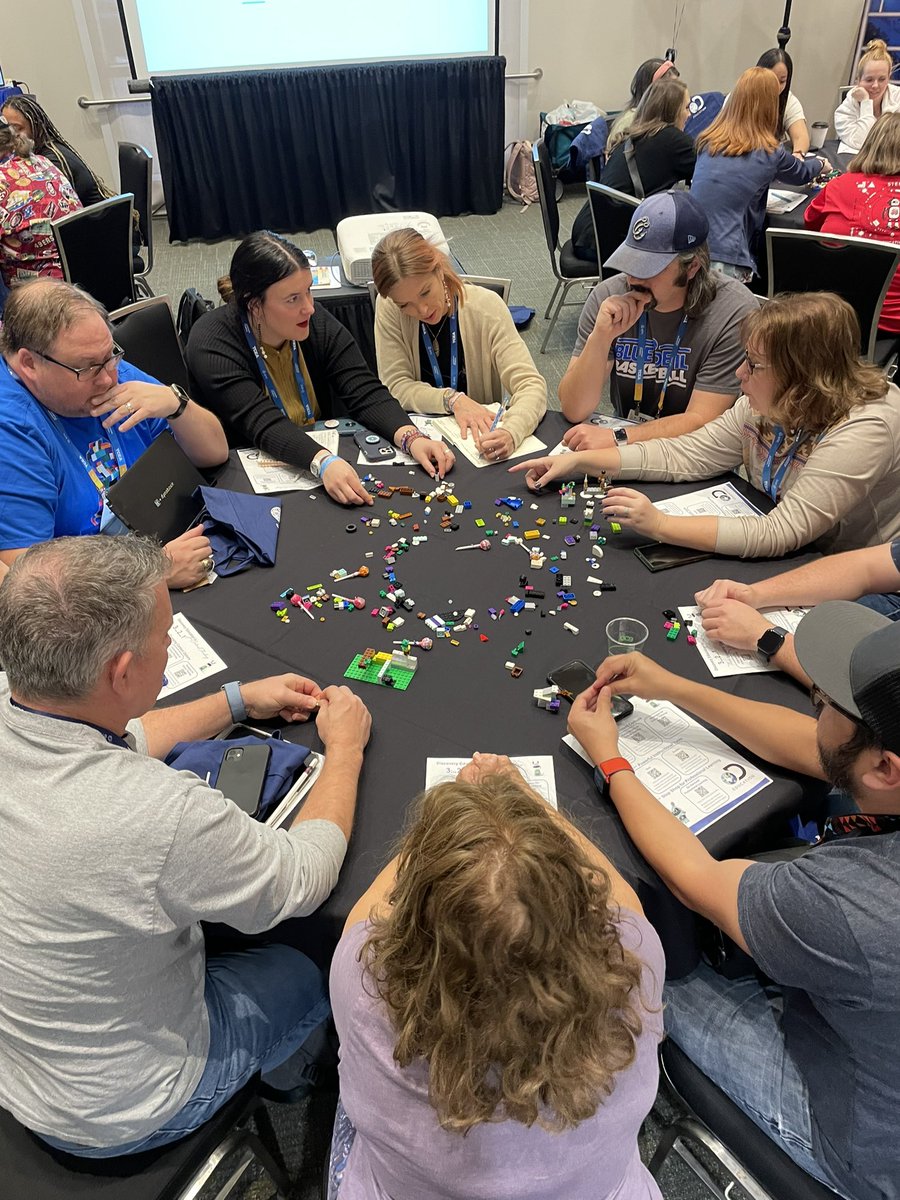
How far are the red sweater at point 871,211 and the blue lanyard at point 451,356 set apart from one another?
7.07 feet

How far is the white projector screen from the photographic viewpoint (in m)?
6.38

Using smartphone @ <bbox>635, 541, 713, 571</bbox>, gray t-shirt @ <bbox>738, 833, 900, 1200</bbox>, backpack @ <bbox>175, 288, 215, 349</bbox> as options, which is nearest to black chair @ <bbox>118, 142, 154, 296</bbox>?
backpack @ <bbox>175, 288, 215, 349</bbox>

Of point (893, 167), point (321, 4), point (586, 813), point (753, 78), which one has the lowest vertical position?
point (586, 813)

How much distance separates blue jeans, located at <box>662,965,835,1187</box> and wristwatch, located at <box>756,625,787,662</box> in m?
0.65

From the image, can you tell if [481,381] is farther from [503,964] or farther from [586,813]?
[503,964]

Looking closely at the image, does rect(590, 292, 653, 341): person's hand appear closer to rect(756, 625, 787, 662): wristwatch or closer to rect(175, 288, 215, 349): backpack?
rect(756, 625, 787, 662): wristwatch

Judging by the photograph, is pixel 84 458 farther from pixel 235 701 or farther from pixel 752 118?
pixel 752 118

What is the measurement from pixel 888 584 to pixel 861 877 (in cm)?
103

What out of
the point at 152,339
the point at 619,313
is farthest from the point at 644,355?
the point at 152,339

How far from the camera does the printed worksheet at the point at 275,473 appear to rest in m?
2.42

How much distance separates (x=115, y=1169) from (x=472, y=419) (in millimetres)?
2102

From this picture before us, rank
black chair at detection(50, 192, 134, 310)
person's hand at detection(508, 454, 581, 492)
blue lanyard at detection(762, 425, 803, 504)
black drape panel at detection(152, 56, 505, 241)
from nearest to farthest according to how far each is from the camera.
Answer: blue lanyard at detection(762, 425, 803, 504), person's hand at detection(508, 454, 581, 492), black chair at detection(50, 192, 134, 310), black drape panel at detection(152, 56, 505, 241)

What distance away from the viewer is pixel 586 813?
4.80ft

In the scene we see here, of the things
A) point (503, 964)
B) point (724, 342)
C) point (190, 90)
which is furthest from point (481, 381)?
point (190, 90)
